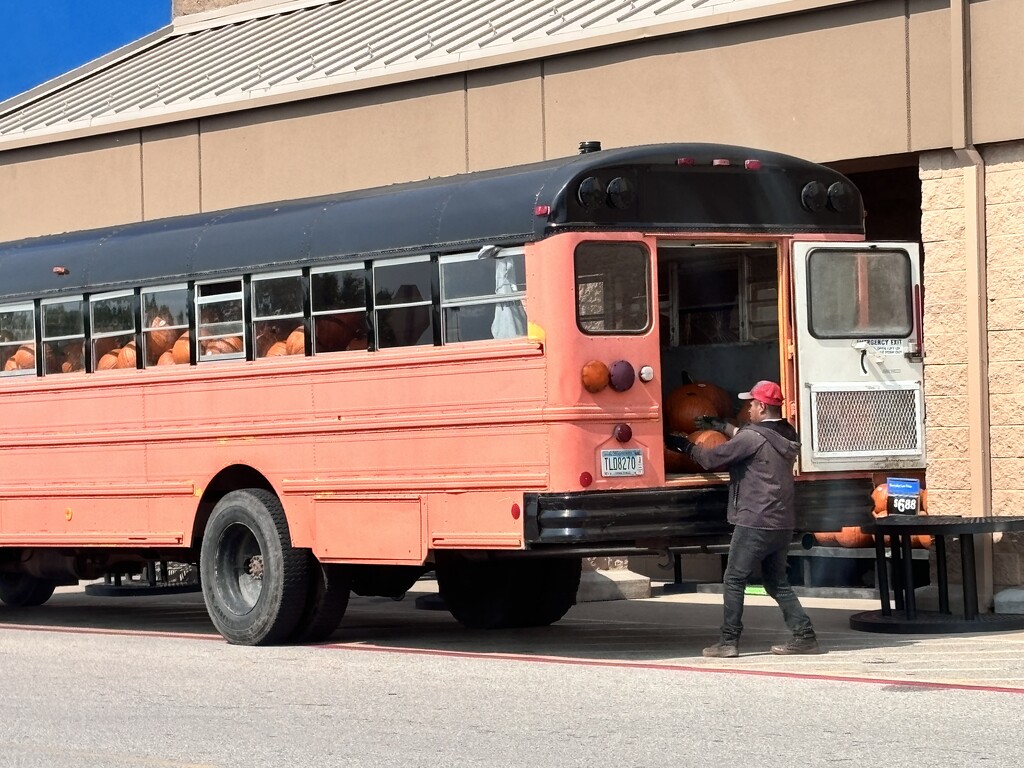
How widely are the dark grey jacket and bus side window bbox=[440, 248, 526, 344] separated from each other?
147 centimetres

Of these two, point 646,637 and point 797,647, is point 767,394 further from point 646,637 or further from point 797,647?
point 646,637

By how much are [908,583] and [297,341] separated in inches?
191

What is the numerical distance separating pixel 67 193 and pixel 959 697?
15880 millimetres

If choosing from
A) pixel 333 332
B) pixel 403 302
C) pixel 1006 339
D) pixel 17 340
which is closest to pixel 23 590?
pixel 17 340

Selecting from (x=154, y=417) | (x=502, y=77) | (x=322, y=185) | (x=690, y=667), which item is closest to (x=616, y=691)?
(x=690, y=667)

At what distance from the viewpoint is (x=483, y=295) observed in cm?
1231

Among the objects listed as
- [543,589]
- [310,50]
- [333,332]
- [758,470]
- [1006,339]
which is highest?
[310,50]

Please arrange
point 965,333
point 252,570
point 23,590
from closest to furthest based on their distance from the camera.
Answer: point 252,570, point 965,333, point 23,590

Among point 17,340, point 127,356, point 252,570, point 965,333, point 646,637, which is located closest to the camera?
point 252,570

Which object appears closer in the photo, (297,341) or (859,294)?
(859,294)

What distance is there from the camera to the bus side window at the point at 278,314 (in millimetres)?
13523

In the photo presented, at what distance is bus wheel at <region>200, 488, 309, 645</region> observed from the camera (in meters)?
13.5

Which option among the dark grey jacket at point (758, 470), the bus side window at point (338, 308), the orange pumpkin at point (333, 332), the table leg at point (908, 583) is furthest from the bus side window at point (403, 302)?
the table leg at point (908, 583)

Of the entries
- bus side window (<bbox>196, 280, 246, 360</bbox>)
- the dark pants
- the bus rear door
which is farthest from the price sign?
bus side window (<bbox>196, 280, 246, 360</bbox>)
